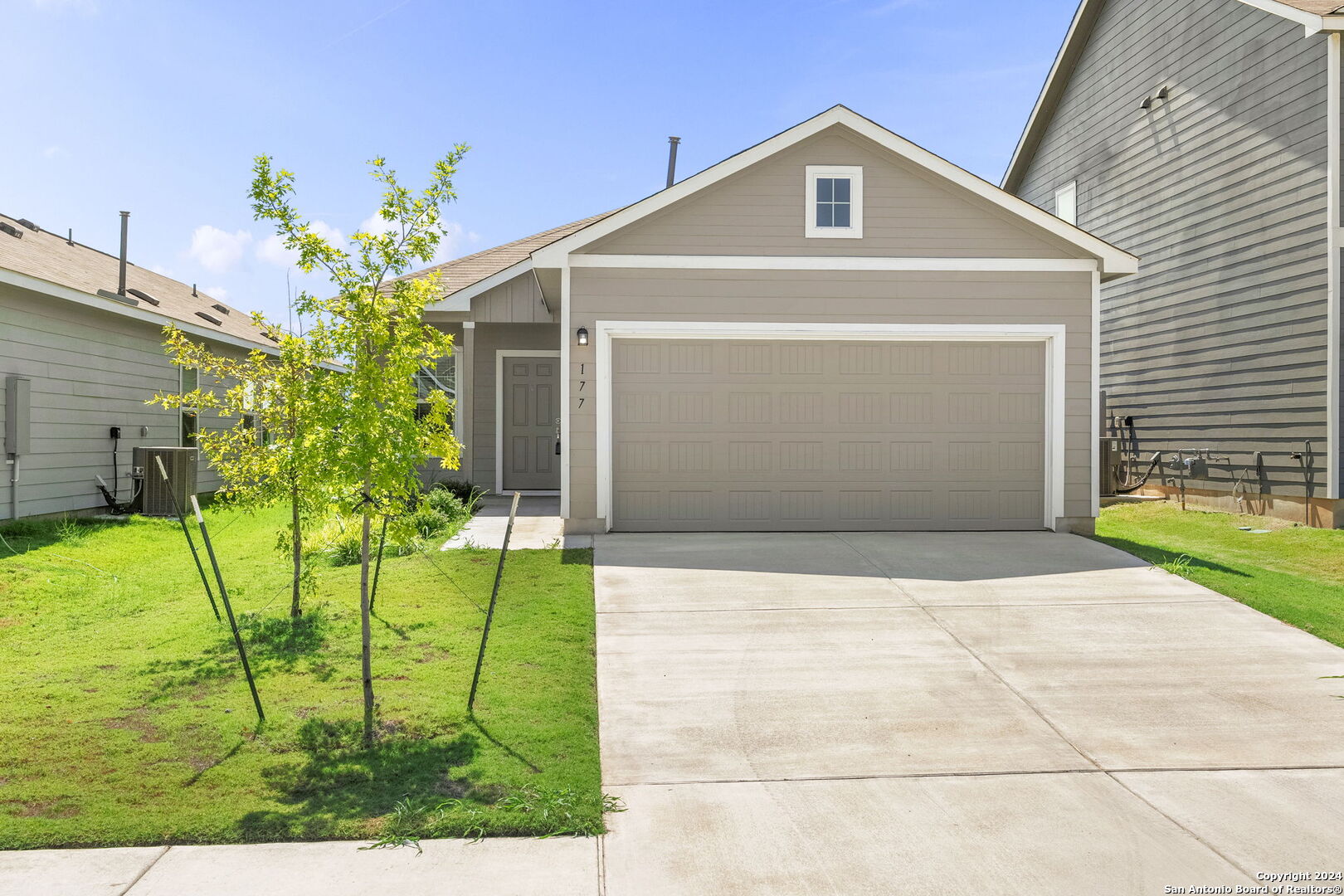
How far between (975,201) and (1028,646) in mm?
5717

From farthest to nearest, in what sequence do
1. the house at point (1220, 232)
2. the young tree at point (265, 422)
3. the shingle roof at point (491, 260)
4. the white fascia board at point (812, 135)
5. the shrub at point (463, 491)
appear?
the shingle roof at point (491, 260) → the shrub at point (463, 491) → the house at point (1220, 232) → the white fascia board at point (812, 135) → the young tree at point (265, 422)

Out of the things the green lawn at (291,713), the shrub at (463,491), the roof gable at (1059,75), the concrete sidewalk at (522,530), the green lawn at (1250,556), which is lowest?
the green lawn at (291,713)

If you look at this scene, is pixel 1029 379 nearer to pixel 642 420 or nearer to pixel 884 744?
pixel 642 420

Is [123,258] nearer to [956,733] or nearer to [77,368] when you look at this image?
[77,368]

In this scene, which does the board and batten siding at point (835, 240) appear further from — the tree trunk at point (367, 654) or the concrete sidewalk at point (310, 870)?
the concrete sidewalk at point (310, 870)

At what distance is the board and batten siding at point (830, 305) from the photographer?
33.8ft

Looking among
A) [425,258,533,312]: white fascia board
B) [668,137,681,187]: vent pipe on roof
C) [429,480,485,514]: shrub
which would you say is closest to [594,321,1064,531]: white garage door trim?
[429,480,485,514]: shrub

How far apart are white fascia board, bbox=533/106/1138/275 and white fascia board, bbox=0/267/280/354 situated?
4.14 meters

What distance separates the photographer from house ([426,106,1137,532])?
10.4 m

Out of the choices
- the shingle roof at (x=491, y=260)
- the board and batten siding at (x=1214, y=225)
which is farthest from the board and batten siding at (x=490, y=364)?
the board and batten siding at (x=1214, y=225)

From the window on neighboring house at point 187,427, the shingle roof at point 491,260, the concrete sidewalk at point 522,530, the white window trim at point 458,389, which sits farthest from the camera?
the shingle roof at point 491,260

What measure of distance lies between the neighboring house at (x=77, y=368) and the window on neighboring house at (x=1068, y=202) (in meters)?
14.6

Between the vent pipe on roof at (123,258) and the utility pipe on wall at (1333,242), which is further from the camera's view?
the vent pipe on roof at (123,258)

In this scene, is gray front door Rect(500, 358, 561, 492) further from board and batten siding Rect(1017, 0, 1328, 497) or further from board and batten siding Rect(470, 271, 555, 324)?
board and batten siding Rect(1017, 0, 1328, 497)
